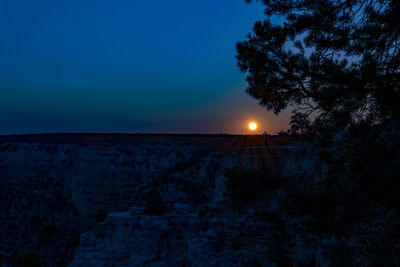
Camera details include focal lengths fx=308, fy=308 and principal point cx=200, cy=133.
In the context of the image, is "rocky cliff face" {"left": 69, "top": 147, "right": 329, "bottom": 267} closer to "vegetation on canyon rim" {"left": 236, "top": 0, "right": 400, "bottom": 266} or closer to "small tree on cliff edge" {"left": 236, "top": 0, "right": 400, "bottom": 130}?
"vegetation on canyon rim" {"left": 236, "top": 0, "right": 400, "bottom": 266}

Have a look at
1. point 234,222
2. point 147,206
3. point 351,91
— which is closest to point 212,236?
point 234,222

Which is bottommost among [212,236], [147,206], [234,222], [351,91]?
[212,236]

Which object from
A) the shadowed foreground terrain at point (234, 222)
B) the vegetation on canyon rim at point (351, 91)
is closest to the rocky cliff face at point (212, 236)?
the shadowed foreground terrain at point (234, 222)

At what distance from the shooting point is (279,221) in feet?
34.0

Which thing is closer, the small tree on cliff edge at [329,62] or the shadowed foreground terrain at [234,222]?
the small tree on cliff edge at [329,62]

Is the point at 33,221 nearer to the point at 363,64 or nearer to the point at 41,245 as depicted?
the point at 41,245

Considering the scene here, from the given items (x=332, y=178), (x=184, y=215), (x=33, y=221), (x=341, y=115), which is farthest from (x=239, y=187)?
(x=33, y=221)

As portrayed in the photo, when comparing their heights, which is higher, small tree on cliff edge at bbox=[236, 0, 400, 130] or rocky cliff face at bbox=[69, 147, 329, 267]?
small tree on cliff edge at bbox=[236, 0, 400, 130]

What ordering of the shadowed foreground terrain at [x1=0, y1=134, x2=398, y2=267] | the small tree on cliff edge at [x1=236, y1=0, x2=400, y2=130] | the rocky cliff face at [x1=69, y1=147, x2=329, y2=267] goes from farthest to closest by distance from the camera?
the rocky cliff face at [x1=69, y1=147, x2=329, y2=267] < the shadowed foreground terrain at [x1=0, y1=134, x2=398, y2=267] < the small tree on cliff edge at [x1=236, y1=0, x2=400, y2=130]

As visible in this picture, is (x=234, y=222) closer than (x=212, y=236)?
No

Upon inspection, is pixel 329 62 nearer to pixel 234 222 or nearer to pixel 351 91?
pixel 351 91

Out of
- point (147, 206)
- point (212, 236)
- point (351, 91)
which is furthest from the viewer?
point (147, 206)

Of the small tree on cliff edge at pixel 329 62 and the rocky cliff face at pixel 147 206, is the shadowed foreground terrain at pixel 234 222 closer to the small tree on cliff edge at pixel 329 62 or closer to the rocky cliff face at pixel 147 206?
the rocky cliff face at pixel 147 206

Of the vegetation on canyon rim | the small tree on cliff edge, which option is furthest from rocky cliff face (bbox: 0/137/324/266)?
the small tree on cliff edge
